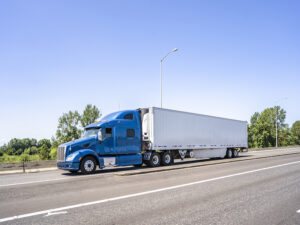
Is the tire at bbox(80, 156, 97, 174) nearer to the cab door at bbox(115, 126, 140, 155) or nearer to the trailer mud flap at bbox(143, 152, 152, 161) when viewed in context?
the cab door at bbox(115, 126, 140, 155)

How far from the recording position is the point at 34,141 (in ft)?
589

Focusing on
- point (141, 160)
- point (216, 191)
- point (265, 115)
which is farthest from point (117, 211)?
point (265, 115)

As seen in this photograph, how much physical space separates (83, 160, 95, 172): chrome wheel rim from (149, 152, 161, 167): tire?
438 cm

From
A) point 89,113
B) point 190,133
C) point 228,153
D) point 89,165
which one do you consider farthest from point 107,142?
point 89,113

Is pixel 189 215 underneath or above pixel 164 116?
underneath

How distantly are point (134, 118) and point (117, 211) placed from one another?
35.9 feet

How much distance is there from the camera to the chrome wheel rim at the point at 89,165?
1275 cm

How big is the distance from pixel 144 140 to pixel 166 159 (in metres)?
2.25

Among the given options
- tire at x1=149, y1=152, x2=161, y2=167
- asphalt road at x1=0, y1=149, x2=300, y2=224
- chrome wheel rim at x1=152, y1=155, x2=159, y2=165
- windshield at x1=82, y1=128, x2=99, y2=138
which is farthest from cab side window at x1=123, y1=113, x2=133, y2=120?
asphalt road at x1=0, y1=149, x2=300, y2=224

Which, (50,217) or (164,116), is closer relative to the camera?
A: (50,217)

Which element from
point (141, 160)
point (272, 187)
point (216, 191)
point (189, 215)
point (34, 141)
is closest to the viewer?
point (189, 215)

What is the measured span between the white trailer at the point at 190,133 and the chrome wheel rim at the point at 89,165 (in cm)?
431

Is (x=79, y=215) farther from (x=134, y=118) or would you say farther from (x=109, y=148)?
(x=134, y=118)

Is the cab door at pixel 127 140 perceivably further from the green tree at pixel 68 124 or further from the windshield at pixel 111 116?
the green tree at pixel 68 124
